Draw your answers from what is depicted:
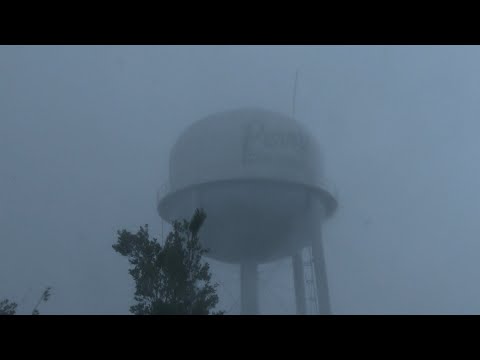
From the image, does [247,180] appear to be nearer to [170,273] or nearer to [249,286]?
[249,286]

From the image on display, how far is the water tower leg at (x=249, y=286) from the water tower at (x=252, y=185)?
228 centimetres

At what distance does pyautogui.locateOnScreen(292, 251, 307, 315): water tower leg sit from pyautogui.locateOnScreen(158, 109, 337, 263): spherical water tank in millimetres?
2699

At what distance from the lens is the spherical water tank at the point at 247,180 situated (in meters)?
Answer: 22.2

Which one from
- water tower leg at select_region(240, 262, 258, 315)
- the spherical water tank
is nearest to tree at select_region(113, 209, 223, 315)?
the spherical water tank

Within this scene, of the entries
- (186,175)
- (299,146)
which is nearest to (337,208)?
(299,146)

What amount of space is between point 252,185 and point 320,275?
5301mm

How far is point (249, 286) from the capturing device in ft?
89.1

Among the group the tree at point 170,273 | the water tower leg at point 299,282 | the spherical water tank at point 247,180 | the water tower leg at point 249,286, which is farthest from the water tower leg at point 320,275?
the tree at point 170,273

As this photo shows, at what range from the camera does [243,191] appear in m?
22.2

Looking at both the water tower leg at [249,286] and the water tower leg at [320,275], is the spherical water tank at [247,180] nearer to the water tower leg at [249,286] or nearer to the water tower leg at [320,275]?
the water tower leg at [320,275]

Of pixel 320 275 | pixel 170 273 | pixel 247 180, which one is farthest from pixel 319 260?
pixel 170 273
